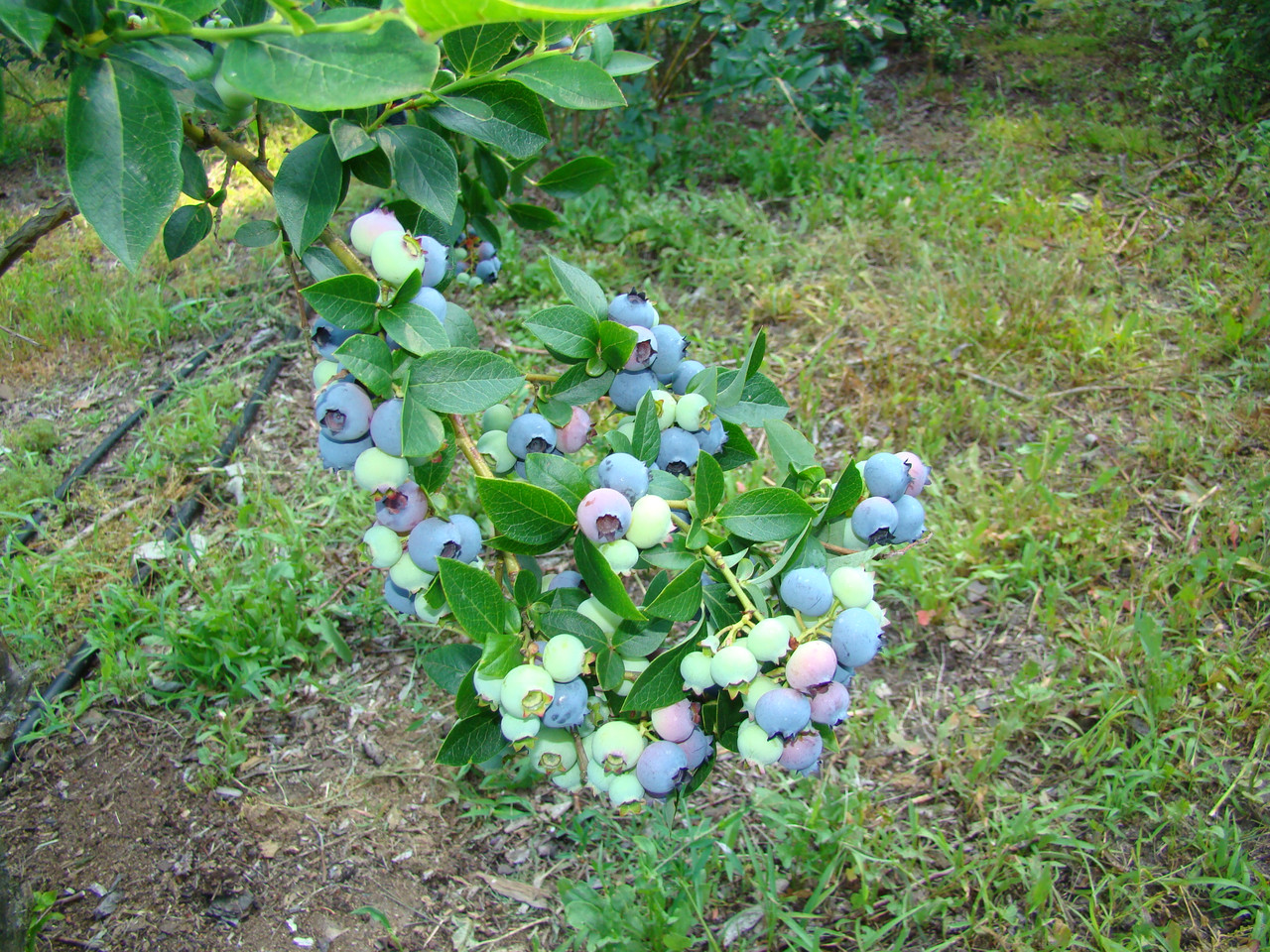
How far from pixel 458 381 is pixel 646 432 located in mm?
186

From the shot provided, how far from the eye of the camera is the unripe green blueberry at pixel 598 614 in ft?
2.85

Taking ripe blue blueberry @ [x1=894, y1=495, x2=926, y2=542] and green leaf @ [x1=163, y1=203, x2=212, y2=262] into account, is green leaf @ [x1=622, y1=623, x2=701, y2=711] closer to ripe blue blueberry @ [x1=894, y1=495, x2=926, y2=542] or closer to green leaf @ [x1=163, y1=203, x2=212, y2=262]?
ripe blue blueberry @ [x1=894, y1=495, x2=926, y2=542]

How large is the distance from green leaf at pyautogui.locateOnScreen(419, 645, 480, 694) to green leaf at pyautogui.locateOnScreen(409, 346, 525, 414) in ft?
1.22

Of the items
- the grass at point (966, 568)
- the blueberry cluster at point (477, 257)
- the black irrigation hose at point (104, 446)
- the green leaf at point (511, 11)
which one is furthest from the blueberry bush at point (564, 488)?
the black irrigation hose at point (104, 446)

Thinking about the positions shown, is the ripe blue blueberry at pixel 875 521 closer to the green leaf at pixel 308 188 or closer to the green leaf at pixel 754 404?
the green leaf at pixel 754 404

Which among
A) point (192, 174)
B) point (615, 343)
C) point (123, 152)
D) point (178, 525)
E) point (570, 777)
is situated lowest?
point (178, 525)

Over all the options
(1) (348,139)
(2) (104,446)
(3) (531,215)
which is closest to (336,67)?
(1) (348,139)

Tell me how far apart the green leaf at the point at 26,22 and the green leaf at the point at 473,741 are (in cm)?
67

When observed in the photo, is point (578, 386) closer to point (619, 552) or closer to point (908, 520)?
point (619, 552)

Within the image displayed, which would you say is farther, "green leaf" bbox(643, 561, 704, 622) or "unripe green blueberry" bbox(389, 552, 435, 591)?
"unripe green blueberry" bbox(389, 552, 435, 591)

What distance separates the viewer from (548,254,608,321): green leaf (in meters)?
0.90

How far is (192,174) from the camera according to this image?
0.90 m

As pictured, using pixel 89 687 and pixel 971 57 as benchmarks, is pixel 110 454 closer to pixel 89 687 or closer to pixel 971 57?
pixel 89 687

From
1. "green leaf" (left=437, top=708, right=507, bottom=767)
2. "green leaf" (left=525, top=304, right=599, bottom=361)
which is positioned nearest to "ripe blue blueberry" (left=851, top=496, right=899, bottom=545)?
"green leaf" (left=525, top=304, right=599, bottom=361)
